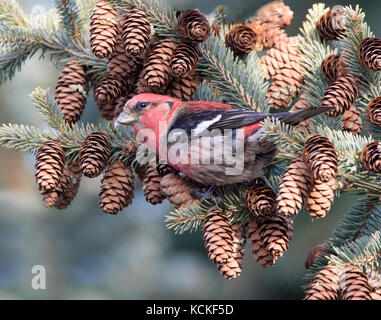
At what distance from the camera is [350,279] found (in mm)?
1657

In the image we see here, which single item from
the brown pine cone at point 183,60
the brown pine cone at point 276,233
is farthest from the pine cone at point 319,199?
the brown pine cone at point 183,60

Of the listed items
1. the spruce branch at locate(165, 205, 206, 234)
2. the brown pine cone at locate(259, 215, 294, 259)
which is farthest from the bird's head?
the brown pine cone at locate(259, 215, 294, 259)

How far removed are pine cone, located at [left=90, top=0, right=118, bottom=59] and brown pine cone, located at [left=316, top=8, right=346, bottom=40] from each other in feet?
2.76

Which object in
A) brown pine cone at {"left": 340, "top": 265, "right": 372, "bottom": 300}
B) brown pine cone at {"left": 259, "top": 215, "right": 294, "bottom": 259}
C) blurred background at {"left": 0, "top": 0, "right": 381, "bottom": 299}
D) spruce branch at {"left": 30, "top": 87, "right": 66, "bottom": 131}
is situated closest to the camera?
brown pine cone at {"left": 340, "top": 265, "right": 372, "bottom": 300}

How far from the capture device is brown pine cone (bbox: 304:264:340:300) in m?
1.65

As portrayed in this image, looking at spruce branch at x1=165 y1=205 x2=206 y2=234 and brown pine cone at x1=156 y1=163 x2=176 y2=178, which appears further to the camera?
brown pine cone at x1=156 y1=163 x2=176 y2=178

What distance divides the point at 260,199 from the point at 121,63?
2.75 feet

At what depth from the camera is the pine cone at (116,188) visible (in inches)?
82.6

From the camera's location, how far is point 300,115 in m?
1.92

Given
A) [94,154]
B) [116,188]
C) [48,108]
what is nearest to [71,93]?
[48,108]

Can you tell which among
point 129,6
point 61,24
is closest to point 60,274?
point 61,24

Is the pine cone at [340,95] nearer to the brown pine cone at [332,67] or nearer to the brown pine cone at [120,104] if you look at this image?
the brown pine cone at [332,67]

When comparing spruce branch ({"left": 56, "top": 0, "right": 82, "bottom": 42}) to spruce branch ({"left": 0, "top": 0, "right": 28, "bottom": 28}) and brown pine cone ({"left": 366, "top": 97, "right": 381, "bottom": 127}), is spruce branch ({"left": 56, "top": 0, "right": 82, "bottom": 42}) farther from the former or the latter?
brown pine cone ({"left": 366, "top": 97, "right": 381, "bottom": 127})

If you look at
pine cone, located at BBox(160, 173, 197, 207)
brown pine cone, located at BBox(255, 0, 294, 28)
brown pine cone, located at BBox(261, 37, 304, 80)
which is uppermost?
brown pine cone, located at BBox(255, 0, 294, 28)
